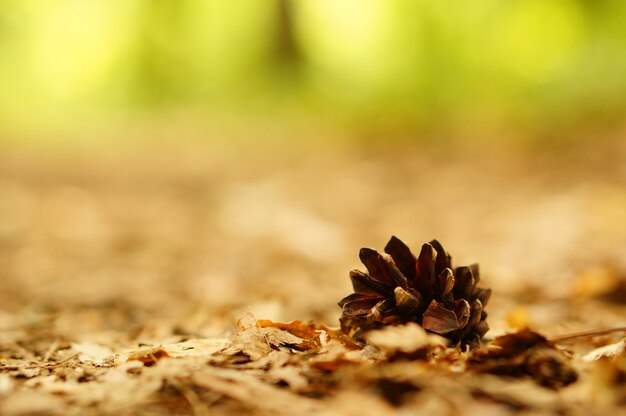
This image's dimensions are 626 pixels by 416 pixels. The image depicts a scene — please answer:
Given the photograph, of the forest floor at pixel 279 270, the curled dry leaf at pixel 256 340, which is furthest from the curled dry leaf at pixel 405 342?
the curled dry leaf at pixel 256 340

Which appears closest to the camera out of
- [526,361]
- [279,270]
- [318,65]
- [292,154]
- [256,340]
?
[526,361]

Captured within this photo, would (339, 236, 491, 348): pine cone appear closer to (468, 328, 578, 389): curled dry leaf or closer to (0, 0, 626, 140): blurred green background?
(468, 328, 578, 389): curled dry leaf

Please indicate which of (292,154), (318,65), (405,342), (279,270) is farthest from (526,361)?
(318,65)

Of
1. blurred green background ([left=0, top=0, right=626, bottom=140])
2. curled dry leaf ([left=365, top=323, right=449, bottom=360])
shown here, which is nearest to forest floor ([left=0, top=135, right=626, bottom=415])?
curled dry leaf ([left=365, top=323, right=449, bottom=360])

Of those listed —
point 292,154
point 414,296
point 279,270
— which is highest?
point 292,154

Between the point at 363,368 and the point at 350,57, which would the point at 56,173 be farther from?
the point at 363,368

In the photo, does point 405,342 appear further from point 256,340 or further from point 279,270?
point 279,270

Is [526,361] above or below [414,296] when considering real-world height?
below
